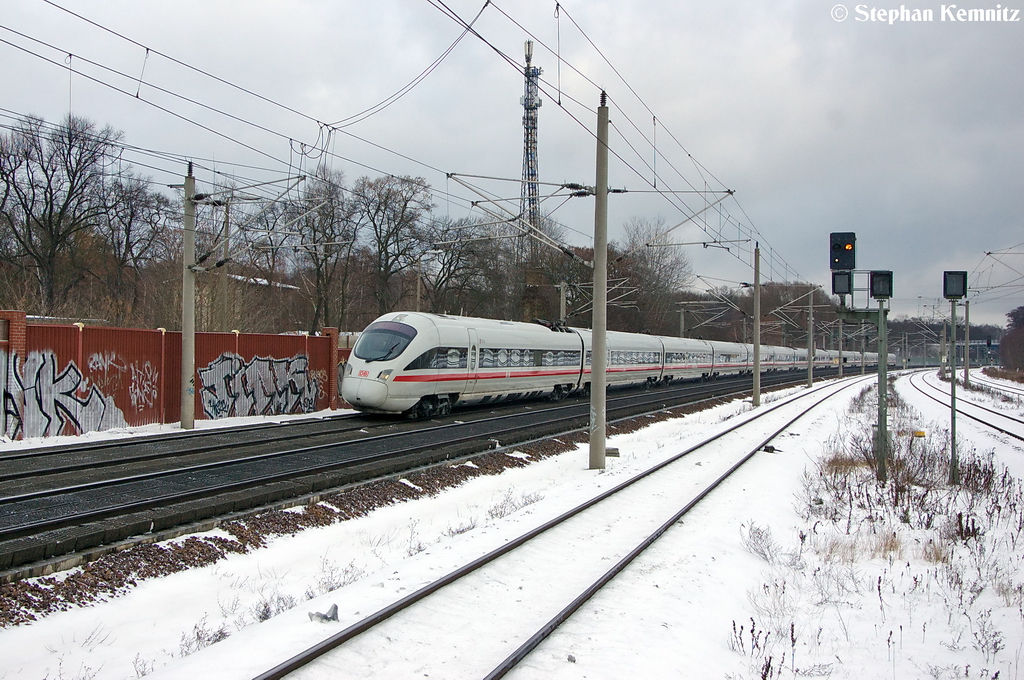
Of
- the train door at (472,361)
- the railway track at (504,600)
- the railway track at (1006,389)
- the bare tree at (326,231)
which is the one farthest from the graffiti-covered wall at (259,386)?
the railway track at (1006,389)

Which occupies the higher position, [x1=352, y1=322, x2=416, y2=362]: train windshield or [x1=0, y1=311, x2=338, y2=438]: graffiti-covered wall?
[x1=352, y1=322, x2=416, y2=362]: train windshield

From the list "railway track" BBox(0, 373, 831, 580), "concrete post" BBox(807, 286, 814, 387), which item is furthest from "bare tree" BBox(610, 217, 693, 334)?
"railway track" BBox(0, 373, 831, 580)

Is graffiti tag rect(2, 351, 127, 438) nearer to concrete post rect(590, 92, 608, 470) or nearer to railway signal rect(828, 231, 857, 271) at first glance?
concrete post rect(590, 92, 608, 470)

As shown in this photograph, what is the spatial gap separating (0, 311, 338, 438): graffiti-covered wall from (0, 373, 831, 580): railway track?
2.03 meters

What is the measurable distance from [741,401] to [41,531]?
102 feet

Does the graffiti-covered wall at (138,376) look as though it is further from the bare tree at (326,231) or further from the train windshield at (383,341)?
the bare tree at (326,231)

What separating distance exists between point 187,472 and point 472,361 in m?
11.0

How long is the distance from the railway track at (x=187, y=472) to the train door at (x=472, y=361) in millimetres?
2396

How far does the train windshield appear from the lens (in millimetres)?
18375

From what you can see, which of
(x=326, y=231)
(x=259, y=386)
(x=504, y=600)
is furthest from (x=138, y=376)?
(x=326, y=231)

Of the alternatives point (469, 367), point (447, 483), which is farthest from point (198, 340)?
point (447, 483)

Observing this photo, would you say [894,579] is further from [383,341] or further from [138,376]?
[138,376]

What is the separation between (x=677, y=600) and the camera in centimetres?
646

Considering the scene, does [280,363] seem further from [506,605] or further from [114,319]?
[506,605]
